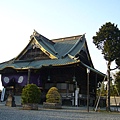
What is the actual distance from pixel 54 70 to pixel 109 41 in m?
10.4

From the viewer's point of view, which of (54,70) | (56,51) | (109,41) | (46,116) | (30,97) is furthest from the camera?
(56,51)

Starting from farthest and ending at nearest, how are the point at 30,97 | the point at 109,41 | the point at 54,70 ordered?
the point at 54,70 → the point at 109,41 → the point at 30,97

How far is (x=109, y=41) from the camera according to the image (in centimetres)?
1786

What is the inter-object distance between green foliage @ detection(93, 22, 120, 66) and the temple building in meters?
4.68

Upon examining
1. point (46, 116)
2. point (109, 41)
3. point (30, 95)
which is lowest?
point (46, 116)

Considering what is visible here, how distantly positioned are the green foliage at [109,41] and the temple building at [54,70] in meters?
4.68

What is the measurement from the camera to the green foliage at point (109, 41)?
17.7 metres

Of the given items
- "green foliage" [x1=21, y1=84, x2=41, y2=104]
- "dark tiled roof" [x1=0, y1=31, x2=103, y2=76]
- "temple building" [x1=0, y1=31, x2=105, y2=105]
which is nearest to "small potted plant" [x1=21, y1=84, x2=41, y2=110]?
"green foliage" [x1=21, y1=84, x2=41, y2=104]

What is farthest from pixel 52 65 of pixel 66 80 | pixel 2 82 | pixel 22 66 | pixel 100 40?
pixel 2 82

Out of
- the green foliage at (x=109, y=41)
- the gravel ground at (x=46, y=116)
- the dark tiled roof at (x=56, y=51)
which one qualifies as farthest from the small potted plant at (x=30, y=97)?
the dark tiled roof at (x=56, y=51)

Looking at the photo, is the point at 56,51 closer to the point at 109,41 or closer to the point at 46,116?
the point at 109,41

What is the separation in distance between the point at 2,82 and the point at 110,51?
17.2 meters

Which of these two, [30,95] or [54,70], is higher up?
[54,70]

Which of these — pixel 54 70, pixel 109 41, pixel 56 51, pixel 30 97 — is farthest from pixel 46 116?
pixel 56 51
